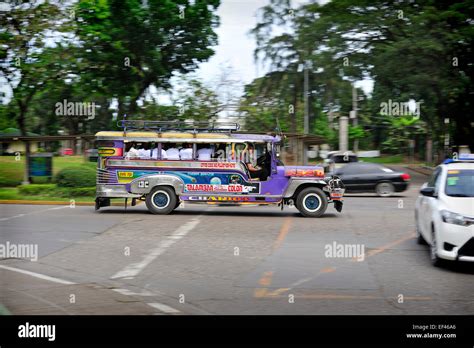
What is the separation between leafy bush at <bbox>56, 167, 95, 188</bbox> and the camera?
22.1m

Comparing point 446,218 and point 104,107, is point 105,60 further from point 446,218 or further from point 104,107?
point 104,107

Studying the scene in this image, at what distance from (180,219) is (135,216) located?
1.46 metres

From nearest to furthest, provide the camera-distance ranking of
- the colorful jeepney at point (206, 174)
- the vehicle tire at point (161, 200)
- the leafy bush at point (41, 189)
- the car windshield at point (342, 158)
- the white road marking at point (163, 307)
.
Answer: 1. the white road marking at point (163, 307)
2. the colorful jeepney at point (206, 174)
3. the vehicle tire at point (161, 200)
4. the leafy bush at point (41, 189)
5. the car windshield at point (342, 158)

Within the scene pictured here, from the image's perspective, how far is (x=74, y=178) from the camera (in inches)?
873

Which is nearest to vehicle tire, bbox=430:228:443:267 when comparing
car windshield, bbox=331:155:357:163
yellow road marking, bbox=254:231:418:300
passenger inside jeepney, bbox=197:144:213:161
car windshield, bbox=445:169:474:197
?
car windshield, bbox=445:169:474:197

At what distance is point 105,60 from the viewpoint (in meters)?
13.2

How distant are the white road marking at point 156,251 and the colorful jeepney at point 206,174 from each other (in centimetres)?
163

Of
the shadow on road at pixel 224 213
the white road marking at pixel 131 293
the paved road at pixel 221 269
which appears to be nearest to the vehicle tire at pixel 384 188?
the shadow on road at pixel 224 213

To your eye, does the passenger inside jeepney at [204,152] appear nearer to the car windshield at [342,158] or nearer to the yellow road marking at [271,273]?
the yellow road marking at [271,273]

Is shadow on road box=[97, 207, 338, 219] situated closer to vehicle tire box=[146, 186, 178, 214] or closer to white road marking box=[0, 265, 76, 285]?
vehicle tire box=[146, 186, 178, 214]

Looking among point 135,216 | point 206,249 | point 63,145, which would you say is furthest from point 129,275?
point 63,145

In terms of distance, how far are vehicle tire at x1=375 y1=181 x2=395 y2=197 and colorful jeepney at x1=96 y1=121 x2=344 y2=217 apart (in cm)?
753

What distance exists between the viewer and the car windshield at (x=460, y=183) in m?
9.33

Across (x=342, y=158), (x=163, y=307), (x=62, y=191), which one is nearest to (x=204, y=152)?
(x=62, y=191)
